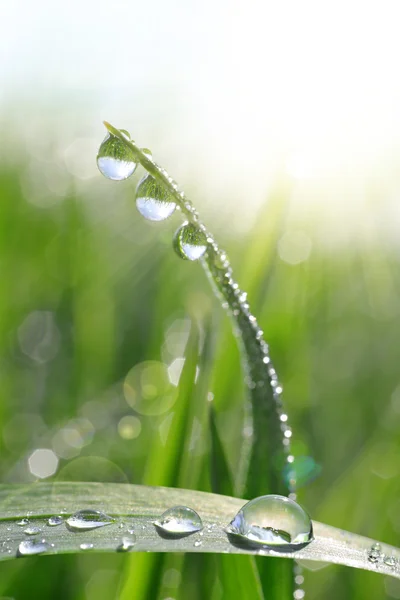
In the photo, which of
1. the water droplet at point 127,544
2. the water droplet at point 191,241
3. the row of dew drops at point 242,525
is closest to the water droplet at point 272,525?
the row of dew drops at point 242,525

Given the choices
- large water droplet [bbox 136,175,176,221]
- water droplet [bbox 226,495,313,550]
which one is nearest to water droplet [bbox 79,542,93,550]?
water droplet [bbox 226,495,313,550]

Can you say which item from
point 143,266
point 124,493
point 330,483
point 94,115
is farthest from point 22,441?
point 94,115

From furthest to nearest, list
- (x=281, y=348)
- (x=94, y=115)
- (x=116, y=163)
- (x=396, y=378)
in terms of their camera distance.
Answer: (x=94, y=115), (x=396, y=378), (x=281, y=348), (x=116, y=163)

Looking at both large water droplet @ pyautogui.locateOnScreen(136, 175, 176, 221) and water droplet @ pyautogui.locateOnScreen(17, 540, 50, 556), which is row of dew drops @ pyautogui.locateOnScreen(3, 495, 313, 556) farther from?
large water droplet @ pyautogui.locateOnScreen(136, 175, 176, 221)

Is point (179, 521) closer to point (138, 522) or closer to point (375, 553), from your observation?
point (138, 522)

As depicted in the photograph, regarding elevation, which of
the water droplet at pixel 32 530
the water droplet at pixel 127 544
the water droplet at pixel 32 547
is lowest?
the water droplet at pixel 32 547

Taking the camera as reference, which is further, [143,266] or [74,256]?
[143,266]

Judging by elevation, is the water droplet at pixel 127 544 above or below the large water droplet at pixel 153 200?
below

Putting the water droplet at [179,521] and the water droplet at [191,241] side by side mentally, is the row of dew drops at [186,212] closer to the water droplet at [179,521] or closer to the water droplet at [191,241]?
the water droplet at [191,241]

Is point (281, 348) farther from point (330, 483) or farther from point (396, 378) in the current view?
point (396, 378)
